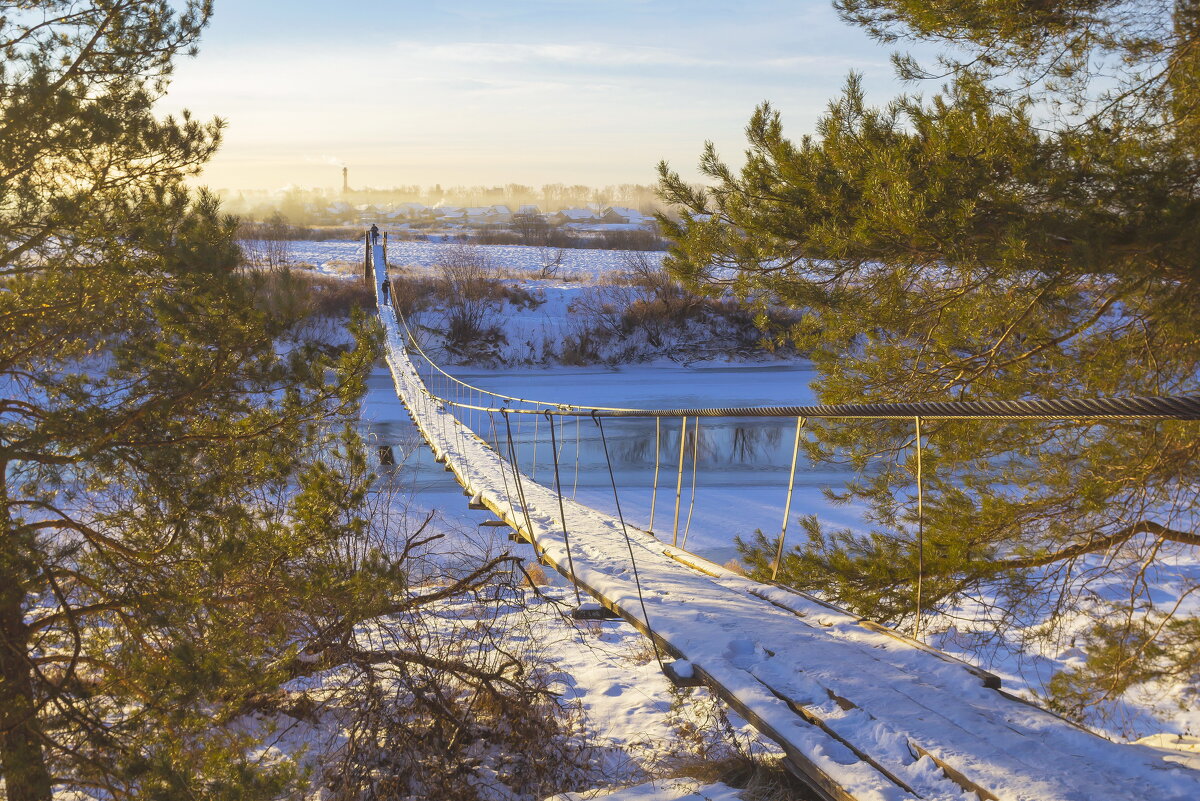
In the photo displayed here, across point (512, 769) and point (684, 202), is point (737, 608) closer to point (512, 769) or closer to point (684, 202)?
point (512, 769)

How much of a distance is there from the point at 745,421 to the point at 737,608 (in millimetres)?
11080

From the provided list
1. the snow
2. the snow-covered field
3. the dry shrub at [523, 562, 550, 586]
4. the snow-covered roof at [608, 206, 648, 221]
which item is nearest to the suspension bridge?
the snow

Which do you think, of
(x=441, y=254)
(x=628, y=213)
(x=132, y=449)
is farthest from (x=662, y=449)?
(x=628, y=213)

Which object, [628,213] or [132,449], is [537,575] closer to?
[132,449]

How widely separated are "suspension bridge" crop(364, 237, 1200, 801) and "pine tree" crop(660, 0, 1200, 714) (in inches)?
35.2

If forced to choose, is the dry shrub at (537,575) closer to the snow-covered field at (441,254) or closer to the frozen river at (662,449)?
the frozen river at (662,449)

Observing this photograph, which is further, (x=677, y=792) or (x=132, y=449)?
(x=132, y=449)

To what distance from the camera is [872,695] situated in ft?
5.51

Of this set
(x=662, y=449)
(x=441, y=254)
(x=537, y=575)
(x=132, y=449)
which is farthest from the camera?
(x=441, y=254)

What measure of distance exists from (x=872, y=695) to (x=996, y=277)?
168 centimetres

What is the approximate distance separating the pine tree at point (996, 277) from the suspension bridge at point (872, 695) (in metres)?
0.89

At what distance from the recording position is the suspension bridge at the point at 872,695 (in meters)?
1.31

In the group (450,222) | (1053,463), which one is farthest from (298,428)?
(450,222)

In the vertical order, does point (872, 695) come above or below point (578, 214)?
below
